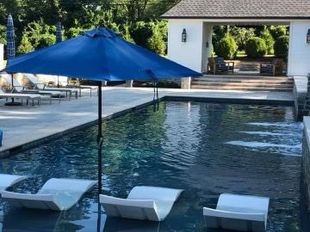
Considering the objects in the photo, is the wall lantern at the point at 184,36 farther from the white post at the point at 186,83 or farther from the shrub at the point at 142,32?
the shrub at the point at 142,32

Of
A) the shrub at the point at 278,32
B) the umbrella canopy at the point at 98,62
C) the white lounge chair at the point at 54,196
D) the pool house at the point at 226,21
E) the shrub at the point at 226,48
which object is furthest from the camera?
the shrub at the point at 278,32

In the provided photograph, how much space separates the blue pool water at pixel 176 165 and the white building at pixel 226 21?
1072cm

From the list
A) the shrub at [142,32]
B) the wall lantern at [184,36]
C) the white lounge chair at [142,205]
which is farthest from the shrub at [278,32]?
the white lounge chair at [142,205]

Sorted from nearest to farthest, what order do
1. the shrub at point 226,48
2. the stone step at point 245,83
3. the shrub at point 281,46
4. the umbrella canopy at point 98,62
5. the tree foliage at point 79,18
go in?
the umbrella canopy at point 98,62 < the stone step at point 245,83 < the tree foliage at point 79,18 < the shrub at point 226,48 < the shrub at point 281,46

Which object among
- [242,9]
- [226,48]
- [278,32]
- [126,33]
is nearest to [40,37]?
[126,33]

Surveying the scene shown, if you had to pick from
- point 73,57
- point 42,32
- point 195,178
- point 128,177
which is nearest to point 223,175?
point 195,178

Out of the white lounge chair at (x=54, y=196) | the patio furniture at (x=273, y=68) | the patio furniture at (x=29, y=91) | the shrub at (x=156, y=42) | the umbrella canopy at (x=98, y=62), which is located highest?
the shrub at (x=156, y=42)

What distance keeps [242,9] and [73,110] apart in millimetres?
14089

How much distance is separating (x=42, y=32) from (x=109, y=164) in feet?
86.5

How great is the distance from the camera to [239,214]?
22.8ft

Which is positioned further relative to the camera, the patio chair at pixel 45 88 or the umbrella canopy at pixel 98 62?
the patio chair at pixel 45 88

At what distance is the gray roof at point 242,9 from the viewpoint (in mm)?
28234

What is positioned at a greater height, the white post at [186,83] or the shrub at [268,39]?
the shrub at [268,39]

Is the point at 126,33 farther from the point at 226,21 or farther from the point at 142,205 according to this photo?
the point at 142,205
